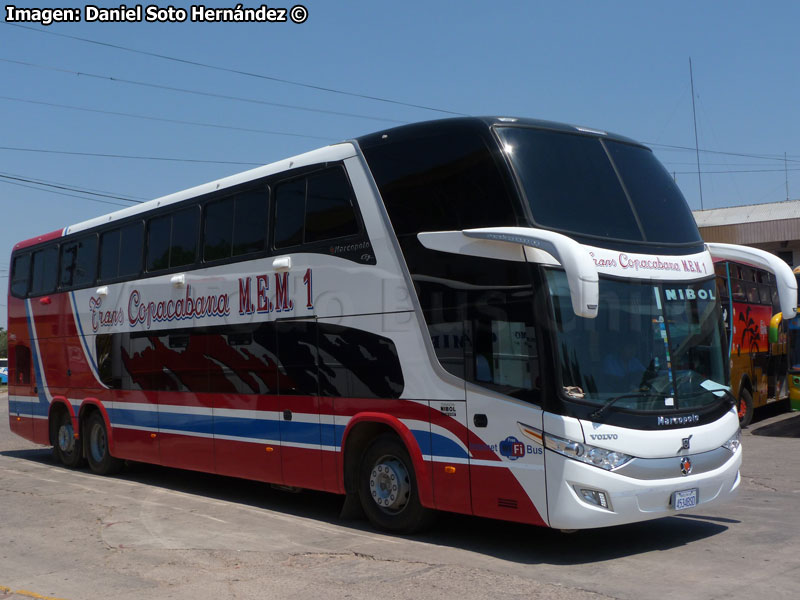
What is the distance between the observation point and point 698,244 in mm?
9406

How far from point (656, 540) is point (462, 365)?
2576mm

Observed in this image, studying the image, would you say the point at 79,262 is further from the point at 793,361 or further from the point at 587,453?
the point at 793,361

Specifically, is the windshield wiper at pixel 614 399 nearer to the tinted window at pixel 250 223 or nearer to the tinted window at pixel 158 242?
the tinted window at pixel 250 223

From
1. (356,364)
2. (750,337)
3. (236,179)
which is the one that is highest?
(236,179)

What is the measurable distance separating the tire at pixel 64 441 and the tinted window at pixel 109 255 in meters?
3.13

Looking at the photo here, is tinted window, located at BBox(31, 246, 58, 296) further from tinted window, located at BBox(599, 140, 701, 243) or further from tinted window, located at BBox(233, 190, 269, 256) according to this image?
tinted window, located at BBox(599, 140, 701, 243)

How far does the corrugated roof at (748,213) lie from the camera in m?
39.8

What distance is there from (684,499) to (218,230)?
7140 mm

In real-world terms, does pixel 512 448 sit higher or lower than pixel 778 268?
lower

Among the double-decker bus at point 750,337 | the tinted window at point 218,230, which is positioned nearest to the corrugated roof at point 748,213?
the double-decker bus at point 750,337

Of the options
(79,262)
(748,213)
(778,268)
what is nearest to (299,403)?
(778,268)

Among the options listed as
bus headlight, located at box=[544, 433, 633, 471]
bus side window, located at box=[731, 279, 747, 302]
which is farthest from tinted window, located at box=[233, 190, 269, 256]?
bus side window, located at box=[731, 279, 747, 302]

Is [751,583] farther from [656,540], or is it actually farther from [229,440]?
[229,440]

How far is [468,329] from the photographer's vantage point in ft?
28.5
